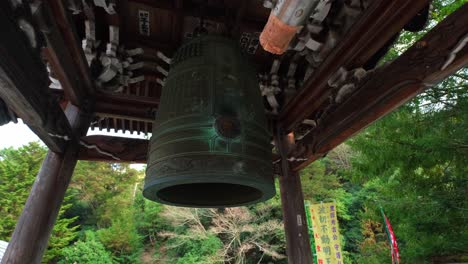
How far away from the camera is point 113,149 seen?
277 cm

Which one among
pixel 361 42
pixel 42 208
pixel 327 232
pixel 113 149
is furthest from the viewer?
pixel 327 232

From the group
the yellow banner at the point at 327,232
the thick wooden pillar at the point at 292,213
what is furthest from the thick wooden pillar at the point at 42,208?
the yellow banner at the point at 327,232

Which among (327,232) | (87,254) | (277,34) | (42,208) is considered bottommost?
(42,208)

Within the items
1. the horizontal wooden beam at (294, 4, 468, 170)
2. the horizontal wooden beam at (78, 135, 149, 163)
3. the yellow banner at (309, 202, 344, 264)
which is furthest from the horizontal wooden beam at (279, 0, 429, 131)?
the yellow banner at (309, 202, 344, 264)

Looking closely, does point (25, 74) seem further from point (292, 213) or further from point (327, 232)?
point (327, 232)

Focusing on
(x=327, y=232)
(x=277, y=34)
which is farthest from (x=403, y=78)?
(x=327, y=232)

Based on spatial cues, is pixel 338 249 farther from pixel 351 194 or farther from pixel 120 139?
pixel 351 194

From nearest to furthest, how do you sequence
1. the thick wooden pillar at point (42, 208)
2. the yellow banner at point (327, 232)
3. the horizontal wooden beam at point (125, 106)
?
the thick wooden pillar at point (42, 208) < the horizontal wooden beam at point (125, 106) < the yellow banner at point (327, 232)

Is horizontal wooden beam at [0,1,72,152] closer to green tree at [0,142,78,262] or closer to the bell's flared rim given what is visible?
the bell's flared rim

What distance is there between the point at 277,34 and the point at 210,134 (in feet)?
2.16

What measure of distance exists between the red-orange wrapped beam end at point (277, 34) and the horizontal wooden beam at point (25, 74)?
1.22 m

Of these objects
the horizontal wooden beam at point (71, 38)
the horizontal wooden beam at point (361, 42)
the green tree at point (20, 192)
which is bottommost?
the horizontal wooden beam at point (361, 42)

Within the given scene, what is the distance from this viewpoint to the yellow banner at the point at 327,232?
23.0ft

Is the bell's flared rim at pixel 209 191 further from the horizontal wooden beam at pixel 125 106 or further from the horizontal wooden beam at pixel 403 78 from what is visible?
the horizontal wooden beam at pixel 125 106
